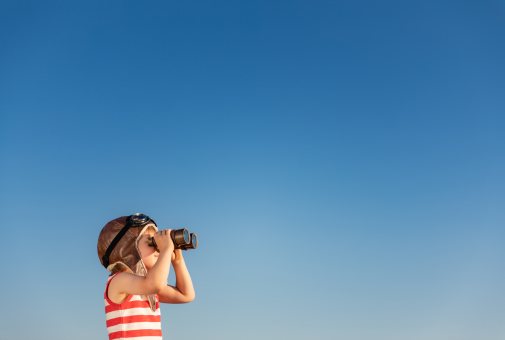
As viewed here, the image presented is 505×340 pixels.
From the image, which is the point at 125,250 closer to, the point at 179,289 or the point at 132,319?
the point at 132,319

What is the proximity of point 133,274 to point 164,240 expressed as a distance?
34 centimetres

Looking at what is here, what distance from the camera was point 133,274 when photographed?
10.2ft

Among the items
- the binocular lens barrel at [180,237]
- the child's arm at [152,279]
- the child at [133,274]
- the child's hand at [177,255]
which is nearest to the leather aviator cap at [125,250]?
the child at [133,274]

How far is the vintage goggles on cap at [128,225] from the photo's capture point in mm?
3234

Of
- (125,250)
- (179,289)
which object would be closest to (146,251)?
(125,250)

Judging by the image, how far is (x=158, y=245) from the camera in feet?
10.5

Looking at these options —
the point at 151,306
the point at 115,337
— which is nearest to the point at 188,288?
the point at 151,306

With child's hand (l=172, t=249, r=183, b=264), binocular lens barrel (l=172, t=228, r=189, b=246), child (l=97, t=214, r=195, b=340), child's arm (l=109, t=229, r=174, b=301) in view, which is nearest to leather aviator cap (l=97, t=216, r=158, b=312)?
child (l=97, t=214, r=195, b=340)

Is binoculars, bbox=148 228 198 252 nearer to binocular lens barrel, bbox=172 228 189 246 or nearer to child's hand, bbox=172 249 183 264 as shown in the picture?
binocular lens barrel, bbox=172 228 189 246

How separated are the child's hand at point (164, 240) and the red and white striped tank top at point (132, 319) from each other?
0.43 metres

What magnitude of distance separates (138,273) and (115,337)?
0.49m

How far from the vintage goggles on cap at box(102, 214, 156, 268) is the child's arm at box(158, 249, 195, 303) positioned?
58 cm

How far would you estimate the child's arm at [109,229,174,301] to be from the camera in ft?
9.60

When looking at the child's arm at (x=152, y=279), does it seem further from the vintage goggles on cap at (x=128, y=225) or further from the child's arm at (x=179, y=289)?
the child's arm at (x=179, y=289)
